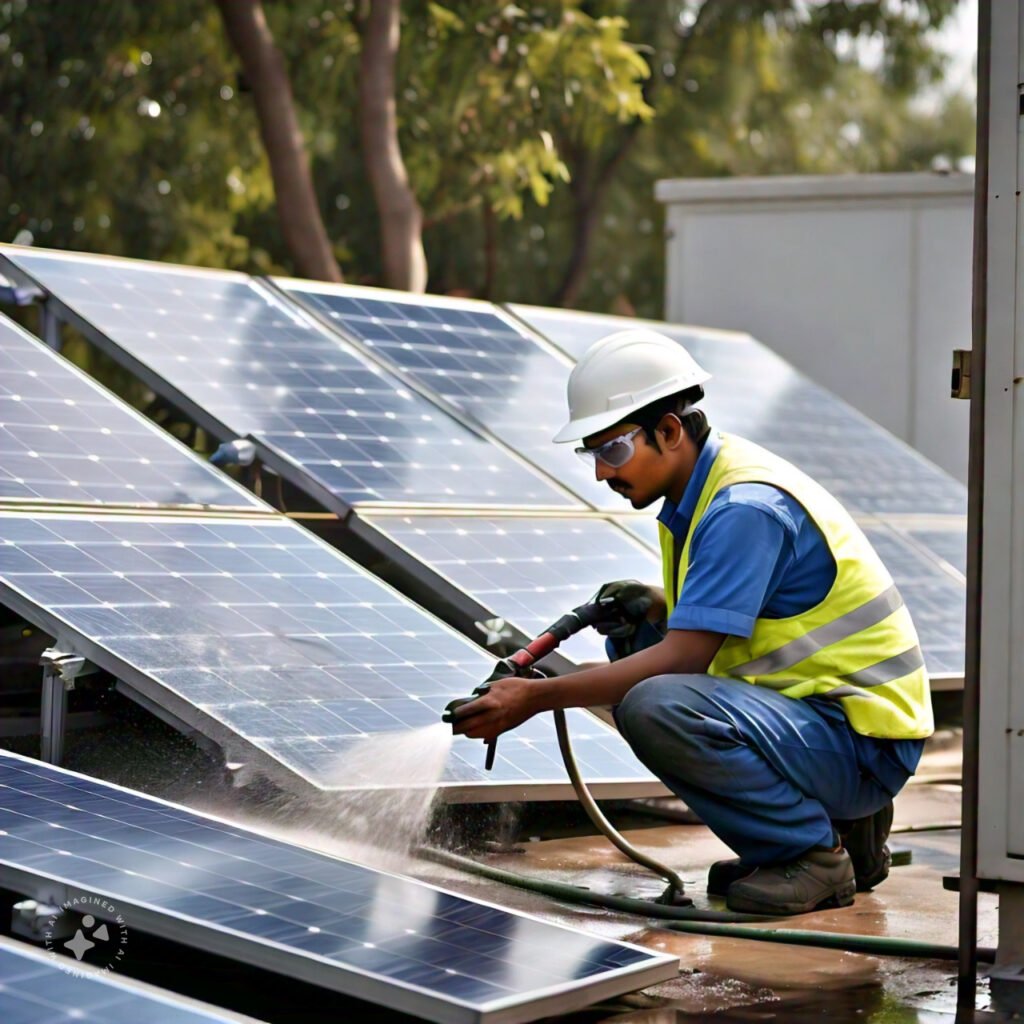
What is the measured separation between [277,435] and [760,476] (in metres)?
2.52

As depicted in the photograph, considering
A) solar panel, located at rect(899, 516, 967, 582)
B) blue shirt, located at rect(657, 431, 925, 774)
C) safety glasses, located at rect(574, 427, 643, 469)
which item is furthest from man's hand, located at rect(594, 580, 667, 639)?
solar panel, located at rect(899, 516, 967, 582)

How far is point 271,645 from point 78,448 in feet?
3.81

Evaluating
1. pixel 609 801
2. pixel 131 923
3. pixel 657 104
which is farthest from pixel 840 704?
pixel 657 104

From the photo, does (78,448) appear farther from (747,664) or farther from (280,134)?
(280,134)

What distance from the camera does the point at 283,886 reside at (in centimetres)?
387

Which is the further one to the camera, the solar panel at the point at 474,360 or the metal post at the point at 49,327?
the solar panel at the point at 474,360

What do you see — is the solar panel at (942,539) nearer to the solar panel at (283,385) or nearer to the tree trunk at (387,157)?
the solar panel at (283,385)

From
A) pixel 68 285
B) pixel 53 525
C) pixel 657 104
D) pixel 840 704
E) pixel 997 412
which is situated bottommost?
pixel 840 704

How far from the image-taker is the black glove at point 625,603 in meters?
5.25

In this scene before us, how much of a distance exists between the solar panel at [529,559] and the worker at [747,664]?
116 cm

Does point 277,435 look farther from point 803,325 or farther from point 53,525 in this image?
point 803,325

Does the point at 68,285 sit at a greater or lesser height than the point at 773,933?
greater

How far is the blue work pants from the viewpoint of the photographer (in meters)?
4.56

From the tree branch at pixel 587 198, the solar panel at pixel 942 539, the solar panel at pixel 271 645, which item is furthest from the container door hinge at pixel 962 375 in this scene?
the tree branch at pixel 587 198
